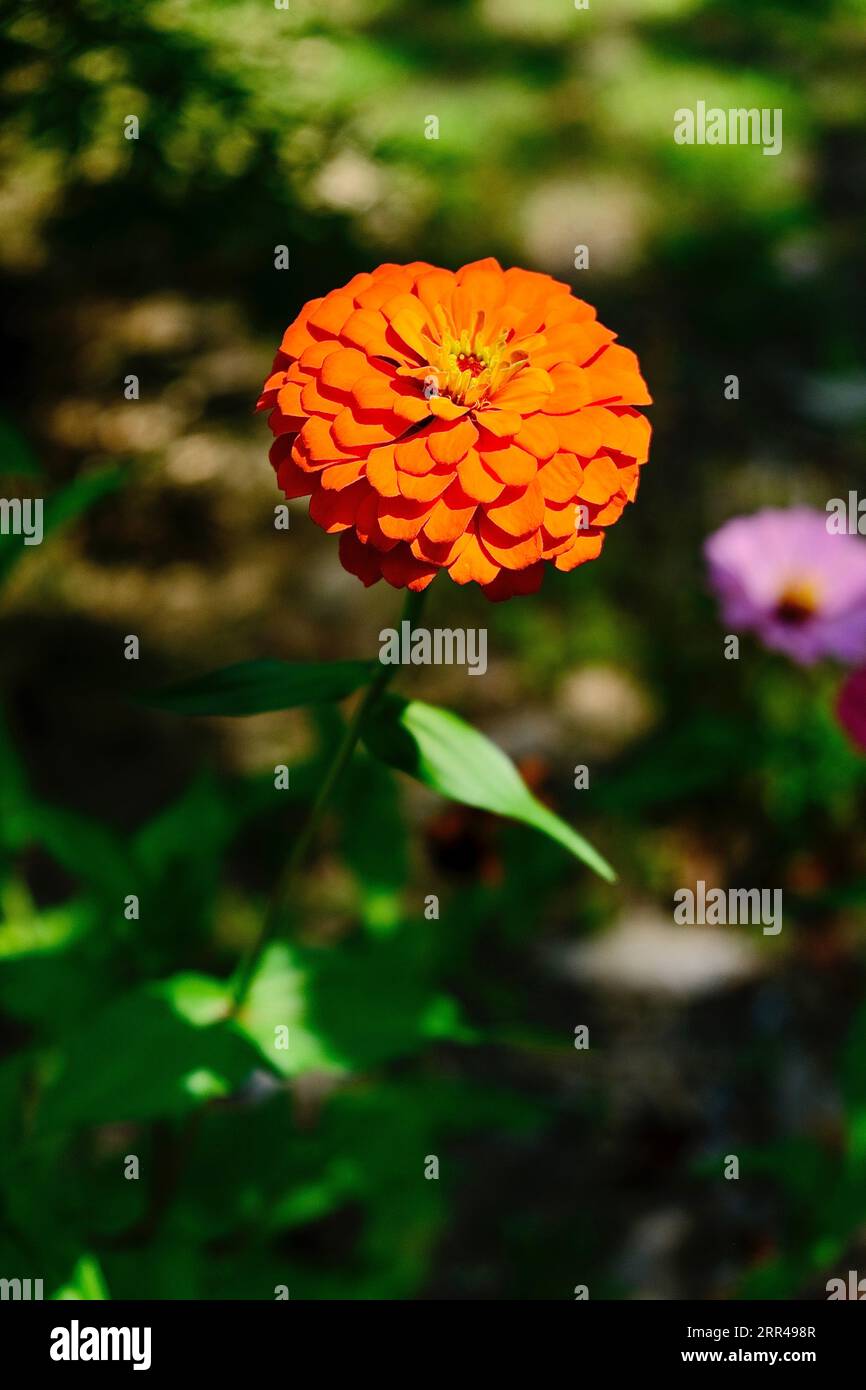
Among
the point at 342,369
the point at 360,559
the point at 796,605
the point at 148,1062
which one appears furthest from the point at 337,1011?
the point at 796,605

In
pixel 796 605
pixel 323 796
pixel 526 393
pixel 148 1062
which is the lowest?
pixel 148 1062

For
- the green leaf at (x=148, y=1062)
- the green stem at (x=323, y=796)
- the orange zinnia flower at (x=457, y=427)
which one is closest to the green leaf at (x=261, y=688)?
the green stem at (x=323, y=796)

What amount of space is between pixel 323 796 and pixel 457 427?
31 cm

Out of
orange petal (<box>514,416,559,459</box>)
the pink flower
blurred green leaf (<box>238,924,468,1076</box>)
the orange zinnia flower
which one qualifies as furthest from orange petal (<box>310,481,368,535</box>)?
the pink flower

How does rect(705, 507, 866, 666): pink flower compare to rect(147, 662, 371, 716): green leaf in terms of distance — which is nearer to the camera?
rect(147, 662, 371, 716): green leaf

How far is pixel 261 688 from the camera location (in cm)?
90

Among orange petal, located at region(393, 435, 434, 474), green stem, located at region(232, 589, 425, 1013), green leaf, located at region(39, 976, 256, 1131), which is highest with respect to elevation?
orange petal, located at region(393, 435, 434, 474)

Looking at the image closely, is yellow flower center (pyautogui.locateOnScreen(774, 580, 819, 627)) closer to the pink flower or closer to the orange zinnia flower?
the pink flower

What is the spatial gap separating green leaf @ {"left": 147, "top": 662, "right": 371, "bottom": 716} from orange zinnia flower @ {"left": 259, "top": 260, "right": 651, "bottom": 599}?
0.13 metres

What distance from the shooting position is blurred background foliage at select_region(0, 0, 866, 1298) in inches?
50.6

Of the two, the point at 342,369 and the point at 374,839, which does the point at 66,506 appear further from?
the point at 342,369

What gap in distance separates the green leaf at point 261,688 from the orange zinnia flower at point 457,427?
0.42 feet

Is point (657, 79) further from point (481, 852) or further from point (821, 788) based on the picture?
point (481, 852)

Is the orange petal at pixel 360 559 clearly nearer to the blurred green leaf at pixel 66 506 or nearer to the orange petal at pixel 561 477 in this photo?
the orange petal at pixel 561 477
